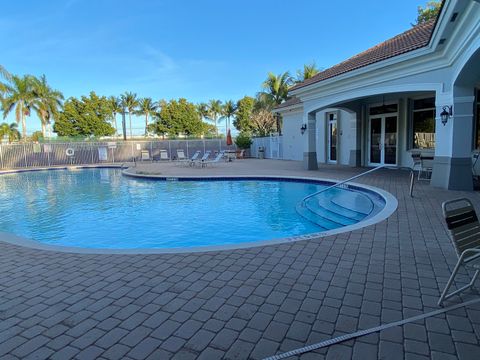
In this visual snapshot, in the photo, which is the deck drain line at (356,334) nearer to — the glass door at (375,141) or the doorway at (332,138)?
the glass door at (375,141)

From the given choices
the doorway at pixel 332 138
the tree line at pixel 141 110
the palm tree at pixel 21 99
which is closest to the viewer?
the doorway at pixel 332 138

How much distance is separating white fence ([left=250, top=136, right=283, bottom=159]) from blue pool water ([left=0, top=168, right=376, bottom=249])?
10.3 m

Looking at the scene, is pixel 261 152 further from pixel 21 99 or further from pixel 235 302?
pixel 21 99

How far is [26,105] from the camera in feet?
114

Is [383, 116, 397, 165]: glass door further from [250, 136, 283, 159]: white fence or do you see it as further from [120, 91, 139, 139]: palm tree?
[120, 91, 139, 139]: palm tree

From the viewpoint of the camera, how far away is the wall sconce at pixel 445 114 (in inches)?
326

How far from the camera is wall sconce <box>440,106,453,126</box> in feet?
27.2

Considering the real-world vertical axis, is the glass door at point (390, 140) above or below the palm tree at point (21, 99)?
below

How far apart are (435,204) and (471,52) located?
10.1 feet

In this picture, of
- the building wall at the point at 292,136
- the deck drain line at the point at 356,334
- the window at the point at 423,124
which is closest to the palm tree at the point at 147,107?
the building wall at the point at 292,136

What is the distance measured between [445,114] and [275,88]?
21.8 m

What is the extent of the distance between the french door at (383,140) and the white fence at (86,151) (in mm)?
14417

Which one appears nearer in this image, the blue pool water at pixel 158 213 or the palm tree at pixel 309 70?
the blue pool water at pixel 158 213

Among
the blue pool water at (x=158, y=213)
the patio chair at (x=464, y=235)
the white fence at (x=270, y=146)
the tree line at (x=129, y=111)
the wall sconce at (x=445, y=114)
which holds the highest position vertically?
the tree line at (x=129, y=111)
